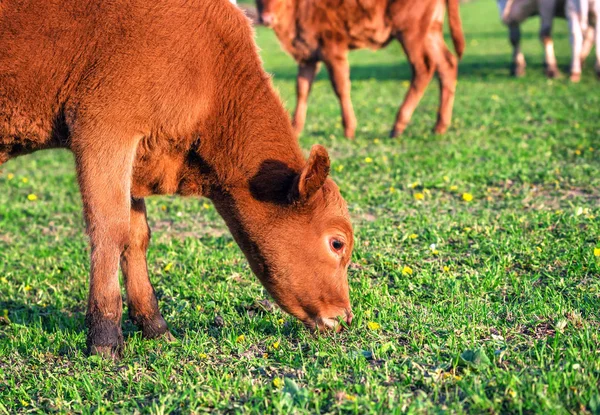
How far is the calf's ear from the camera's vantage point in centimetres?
406

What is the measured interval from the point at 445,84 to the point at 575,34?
21.1 feet

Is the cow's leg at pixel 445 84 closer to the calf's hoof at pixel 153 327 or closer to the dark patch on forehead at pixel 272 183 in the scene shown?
the dark patch on forehead at pixel 272 183

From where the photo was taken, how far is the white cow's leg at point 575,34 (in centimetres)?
1594

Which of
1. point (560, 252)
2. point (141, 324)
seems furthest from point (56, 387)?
point (560, 252)

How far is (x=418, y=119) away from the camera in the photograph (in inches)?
492

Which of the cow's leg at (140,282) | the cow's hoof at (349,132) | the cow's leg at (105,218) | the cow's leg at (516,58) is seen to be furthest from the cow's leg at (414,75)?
the cow's leg at (516,58)

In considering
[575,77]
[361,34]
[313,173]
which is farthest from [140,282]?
[575,77]

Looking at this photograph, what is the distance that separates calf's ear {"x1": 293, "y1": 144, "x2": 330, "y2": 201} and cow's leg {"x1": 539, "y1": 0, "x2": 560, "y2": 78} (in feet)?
46.3

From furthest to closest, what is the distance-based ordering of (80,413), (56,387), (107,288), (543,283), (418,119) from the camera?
(418,119)
(543,283)
(107,288)
(56,387)
(80,413)

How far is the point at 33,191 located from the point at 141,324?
4.90 m

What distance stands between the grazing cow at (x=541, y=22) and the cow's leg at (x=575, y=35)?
744 mm

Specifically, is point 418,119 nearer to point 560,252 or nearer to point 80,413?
point 560,252

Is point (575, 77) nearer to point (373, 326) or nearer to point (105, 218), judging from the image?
point (373, 326)

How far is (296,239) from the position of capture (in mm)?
4430
